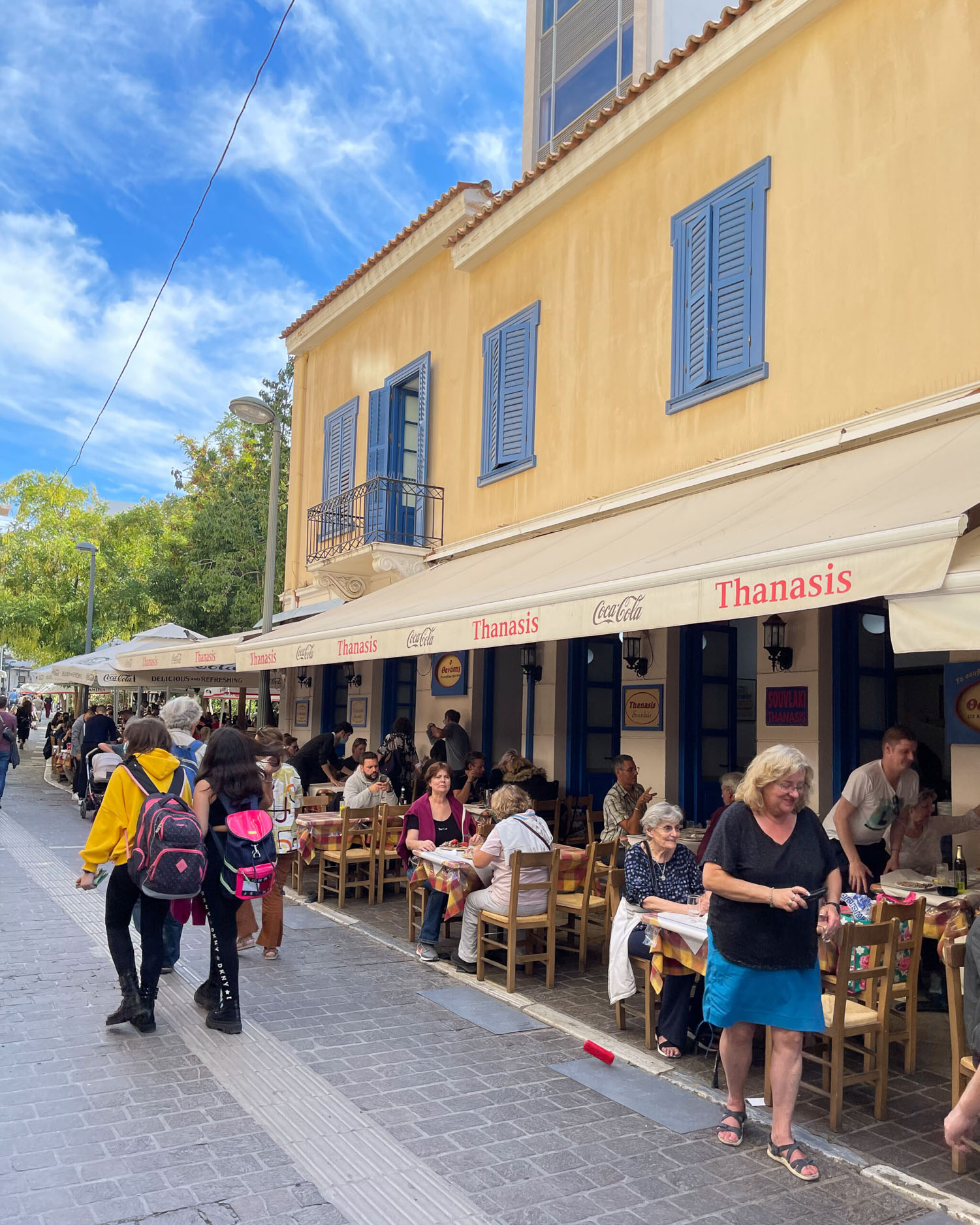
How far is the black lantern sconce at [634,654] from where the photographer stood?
10.1 metres

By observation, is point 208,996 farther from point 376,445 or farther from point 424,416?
point 376,445

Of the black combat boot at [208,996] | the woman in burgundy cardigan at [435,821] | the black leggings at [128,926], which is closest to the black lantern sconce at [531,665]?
the woman in burgundy cardigan at [435,821]

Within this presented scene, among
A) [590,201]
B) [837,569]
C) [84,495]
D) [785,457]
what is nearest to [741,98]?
[590,201]

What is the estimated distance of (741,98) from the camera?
878 cm

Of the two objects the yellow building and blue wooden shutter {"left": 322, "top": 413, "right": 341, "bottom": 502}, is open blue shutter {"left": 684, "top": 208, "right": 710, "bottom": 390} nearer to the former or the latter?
the yellow building

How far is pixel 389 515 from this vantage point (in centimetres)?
1348

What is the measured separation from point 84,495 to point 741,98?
33690mm

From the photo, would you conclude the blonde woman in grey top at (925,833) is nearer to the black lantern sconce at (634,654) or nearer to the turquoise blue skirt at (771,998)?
the turquoise blue skirt at (771,998)

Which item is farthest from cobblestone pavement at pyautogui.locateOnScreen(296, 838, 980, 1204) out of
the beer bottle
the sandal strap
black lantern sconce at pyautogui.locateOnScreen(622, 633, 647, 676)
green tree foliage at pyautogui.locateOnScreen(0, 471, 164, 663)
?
green tree foliage at pyautogui.locateOnScreen(0, 471, 164, 663)

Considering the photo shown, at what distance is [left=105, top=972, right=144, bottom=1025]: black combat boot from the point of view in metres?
5.40

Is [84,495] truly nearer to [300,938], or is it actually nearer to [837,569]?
[300,938]

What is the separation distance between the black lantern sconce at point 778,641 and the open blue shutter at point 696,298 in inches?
88.3

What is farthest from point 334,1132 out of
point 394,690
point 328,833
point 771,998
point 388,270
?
point 388,270

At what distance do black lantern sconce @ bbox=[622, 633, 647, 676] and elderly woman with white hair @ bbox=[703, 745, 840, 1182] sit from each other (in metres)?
5.92
